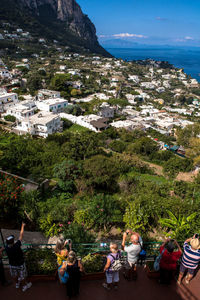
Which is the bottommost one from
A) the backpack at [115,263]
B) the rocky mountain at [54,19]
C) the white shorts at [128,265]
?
the white shorts at [128,265]

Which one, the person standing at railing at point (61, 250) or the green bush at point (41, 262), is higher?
the person standing at railing at point (61, 250)

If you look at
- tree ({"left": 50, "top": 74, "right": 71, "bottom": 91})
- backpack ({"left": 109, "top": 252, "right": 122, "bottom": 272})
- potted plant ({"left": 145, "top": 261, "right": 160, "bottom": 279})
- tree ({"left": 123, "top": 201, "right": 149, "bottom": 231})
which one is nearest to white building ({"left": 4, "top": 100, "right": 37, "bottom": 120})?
tree ({"left": 50, "top": 74, "right": 71, "bottom": 91})

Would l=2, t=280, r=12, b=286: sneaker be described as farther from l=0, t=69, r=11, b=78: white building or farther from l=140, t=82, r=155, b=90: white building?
l=140, t=82, r=155, b=90: white building

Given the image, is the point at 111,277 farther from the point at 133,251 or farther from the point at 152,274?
the point at 152,274

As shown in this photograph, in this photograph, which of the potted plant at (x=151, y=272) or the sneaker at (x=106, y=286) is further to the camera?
the potted plant at (x=151, y=272)

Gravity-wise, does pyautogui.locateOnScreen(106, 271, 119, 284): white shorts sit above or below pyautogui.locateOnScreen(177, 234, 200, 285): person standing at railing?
below

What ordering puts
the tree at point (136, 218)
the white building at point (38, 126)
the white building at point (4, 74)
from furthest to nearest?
the white building at point (4, 74) → the white building at point (38, 126) → the tree at point (136, 218)

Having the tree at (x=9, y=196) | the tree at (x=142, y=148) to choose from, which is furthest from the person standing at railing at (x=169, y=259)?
the tree at (x=142, y=148)

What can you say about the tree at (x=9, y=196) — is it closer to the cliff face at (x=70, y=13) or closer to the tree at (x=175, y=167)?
the tree at (x=175, y=167)
